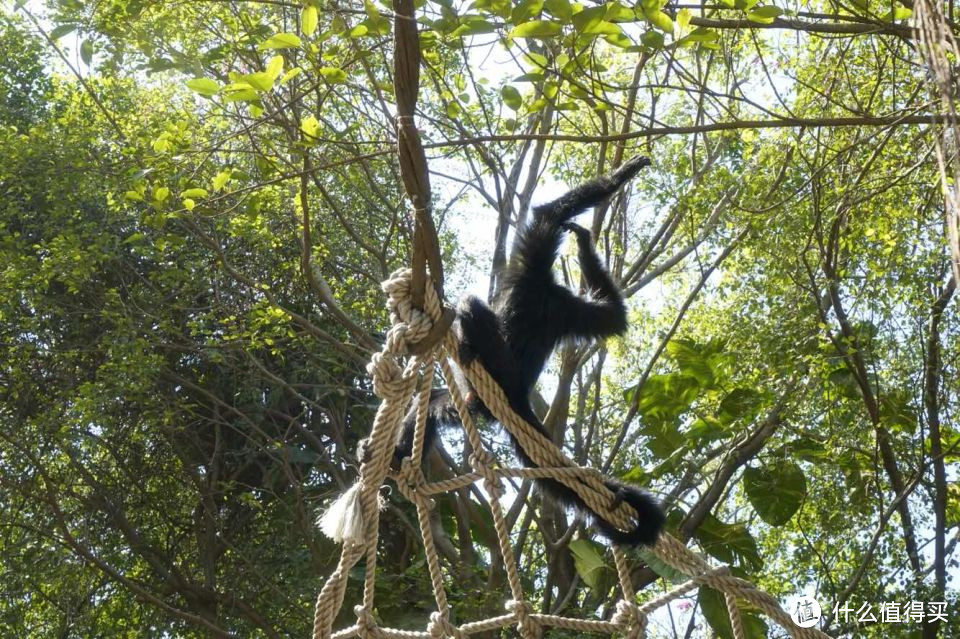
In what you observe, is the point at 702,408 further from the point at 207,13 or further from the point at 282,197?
the point at 207,13

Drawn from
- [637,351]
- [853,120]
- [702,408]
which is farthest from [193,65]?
[637,351]

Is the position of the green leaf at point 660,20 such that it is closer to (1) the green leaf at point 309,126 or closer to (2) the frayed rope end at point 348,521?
(1) the green leaf at point 309,126

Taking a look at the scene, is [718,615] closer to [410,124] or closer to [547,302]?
[547,302]

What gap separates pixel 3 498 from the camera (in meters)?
7.69

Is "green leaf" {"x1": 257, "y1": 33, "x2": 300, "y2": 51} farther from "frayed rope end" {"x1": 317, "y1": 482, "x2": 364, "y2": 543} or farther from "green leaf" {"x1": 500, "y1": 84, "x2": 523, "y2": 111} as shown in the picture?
"frayed rope end" {"x1": 317, "y1": 482, "x2": 364, "y2": 543}

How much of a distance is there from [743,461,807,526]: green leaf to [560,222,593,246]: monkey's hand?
331 cm

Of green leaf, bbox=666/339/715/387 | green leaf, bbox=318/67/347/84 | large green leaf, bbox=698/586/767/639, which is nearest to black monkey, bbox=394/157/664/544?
green leaf, bbox=318/67/347/84

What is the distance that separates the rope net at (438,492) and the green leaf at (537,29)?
0.72 m

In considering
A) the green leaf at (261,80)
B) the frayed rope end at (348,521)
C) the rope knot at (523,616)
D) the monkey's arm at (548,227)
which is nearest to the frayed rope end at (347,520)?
the frayed rope end at (348,521)

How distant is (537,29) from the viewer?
2645 mm

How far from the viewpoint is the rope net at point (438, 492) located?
2.46 m

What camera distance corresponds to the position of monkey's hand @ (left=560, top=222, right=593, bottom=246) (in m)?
3.95

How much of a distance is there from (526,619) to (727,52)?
4.59 metres

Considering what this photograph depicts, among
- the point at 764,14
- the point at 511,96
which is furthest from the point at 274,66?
the point at 764,14
